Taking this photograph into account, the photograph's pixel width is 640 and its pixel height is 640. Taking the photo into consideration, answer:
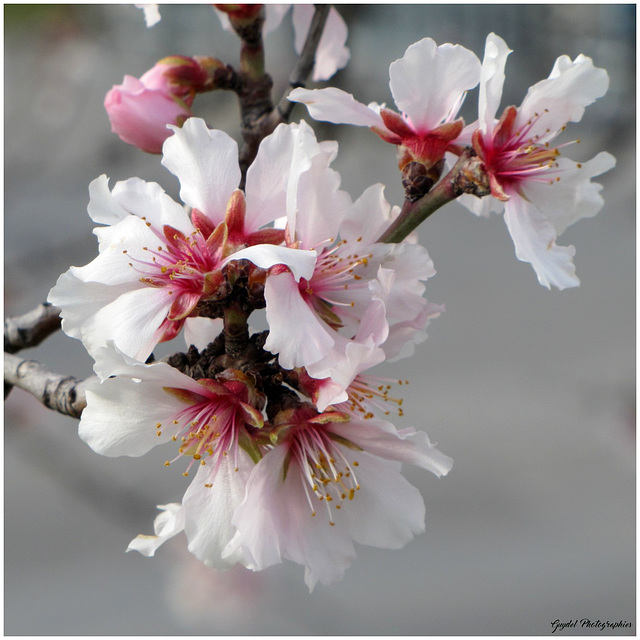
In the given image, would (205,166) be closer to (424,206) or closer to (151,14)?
(424,206)

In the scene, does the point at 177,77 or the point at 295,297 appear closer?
the point at 295,297

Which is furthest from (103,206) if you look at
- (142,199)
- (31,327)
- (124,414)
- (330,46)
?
(330,46)

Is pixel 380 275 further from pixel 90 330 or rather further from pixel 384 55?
pixel 384 55

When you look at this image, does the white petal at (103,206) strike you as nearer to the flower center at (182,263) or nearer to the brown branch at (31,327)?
the flower center at (182,263)

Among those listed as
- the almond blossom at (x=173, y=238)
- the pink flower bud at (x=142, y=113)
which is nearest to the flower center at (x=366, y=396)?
the almond blossom at (x=173, y=238)

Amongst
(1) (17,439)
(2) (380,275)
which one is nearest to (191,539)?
(2) (380,275)
